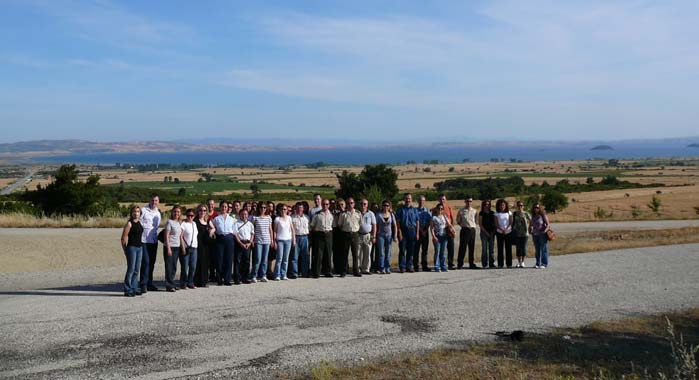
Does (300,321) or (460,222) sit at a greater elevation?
(460,222)

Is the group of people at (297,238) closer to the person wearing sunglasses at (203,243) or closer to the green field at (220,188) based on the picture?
the person wearing sunglasses at (203,243)

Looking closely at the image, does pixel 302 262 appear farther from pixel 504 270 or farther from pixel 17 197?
pixel 17 197

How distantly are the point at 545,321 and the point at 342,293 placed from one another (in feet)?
12.1

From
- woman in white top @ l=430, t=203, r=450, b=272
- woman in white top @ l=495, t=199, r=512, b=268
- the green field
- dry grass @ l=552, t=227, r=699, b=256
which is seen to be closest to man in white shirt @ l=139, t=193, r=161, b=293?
woman in white top @ l=430, t=203, r=450, b=272

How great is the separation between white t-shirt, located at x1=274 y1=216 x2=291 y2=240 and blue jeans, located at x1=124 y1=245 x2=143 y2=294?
8.73 ft

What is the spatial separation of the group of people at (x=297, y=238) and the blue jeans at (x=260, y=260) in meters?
0.02

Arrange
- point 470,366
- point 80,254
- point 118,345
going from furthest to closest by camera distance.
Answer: point 80,254 → point 118,345 → point 470,366

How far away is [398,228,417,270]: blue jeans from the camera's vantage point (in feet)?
47.5

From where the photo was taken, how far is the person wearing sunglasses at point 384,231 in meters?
14.2

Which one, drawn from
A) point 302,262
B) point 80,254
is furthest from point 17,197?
point 302,262

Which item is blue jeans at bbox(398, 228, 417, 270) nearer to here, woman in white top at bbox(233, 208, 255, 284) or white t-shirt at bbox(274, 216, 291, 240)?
white t-shirt at bbox(274, 216, 291, 240)

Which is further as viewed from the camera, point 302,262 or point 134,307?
point 302,262

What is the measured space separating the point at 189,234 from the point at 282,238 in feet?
6.42

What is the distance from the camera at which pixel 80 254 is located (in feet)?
65.7
